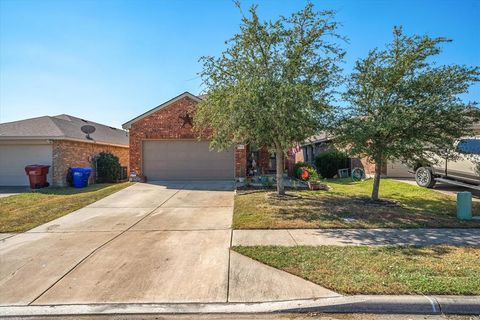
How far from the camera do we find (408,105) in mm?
8617

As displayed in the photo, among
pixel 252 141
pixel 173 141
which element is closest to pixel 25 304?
pixel 252 141

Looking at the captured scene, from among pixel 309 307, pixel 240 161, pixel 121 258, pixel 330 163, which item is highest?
pixel 240 161

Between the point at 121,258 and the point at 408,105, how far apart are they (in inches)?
315

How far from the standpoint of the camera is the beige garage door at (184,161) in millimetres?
15781

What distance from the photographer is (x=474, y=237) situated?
20.8 feet

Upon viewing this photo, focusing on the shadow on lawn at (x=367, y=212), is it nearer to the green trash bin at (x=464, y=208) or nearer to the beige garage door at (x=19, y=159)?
the green trash bin at (x=464, y=208)

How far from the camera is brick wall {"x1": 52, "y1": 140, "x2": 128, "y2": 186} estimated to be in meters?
15.3

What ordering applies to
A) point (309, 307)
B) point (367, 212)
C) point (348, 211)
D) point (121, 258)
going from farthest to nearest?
point (348, 211)
point (367, 212)
point (121, 258)
point (309, 307)

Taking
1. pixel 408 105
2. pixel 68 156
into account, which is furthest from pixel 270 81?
pixel 68 156

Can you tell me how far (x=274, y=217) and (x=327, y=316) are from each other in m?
4.47

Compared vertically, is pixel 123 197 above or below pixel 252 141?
below

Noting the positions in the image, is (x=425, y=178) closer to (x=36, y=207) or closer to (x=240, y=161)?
(x=240, y=161)

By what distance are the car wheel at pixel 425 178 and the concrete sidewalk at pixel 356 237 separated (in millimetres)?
6327

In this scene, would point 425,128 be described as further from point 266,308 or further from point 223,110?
point 266,308
